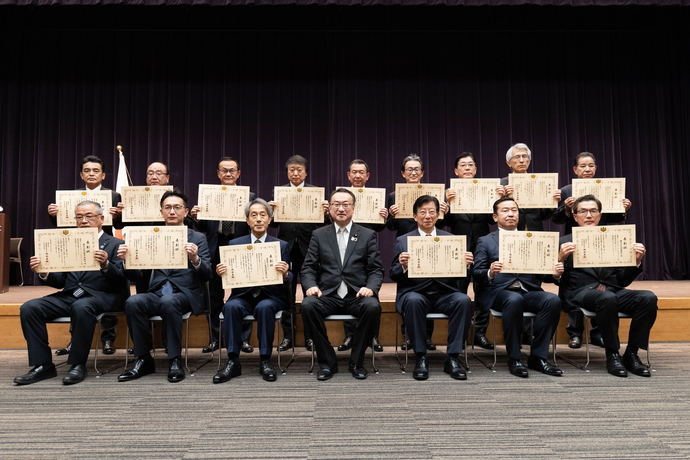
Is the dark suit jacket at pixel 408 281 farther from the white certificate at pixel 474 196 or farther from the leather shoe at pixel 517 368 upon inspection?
the leather shoe at pixel 517 368

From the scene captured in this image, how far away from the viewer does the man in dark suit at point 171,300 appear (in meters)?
3.66

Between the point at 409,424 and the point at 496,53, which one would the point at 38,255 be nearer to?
the point at 409,424

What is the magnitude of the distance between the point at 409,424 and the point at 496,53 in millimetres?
7250

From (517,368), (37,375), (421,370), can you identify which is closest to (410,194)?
(421,370)

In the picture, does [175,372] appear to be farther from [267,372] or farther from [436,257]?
[436,257]

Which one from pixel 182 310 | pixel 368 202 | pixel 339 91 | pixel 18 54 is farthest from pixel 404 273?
pixel 18 54

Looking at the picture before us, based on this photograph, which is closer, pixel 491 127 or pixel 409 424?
pixel 409 424

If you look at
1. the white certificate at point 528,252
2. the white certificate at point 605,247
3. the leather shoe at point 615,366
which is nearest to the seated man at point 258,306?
the white certificate at point 528,252

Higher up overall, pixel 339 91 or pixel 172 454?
pixel 339 91

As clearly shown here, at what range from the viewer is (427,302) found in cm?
380

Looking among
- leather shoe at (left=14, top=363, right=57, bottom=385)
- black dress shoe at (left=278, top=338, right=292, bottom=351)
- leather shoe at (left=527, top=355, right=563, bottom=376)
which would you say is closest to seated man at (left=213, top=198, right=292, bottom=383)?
black dress shoe at (left=278, top=338, right=292, bottom=351)

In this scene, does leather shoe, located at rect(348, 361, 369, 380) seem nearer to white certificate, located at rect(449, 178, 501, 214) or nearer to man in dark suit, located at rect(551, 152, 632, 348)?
white certificate, located at rect(449, 178, 501, 214)

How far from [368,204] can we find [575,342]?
2199mm

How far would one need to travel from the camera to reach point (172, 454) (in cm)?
226
